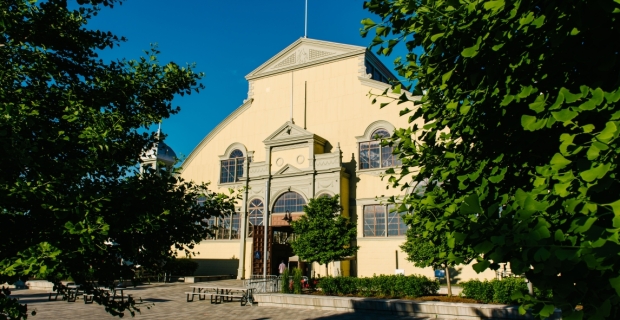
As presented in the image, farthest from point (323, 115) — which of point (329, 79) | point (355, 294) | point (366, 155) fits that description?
point (355, 294)

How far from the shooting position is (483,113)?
18.3 ft

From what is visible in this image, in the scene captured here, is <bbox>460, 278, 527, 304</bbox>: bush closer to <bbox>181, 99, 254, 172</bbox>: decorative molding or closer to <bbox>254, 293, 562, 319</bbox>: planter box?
<bbox>254, 293, 562, 319</bbox>: planter box

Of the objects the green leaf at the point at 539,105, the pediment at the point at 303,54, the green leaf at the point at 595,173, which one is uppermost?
the pediment at the point at 303,54

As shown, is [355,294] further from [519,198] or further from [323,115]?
[519,198]

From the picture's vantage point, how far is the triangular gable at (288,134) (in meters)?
30.2

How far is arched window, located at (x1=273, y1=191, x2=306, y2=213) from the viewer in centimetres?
2966

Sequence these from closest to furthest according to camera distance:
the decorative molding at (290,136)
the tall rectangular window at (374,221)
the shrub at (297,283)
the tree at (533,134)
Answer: the tree at (533,134)
the shrub at (297,283)
the tall rectangular window at (374,221)
the decorative molding at (290,136)

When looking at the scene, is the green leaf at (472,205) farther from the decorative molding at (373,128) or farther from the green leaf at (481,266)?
the decorative molding at (373,128)

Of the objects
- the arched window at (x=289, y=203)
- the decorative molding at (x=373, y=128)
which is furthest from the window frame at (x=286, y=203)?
the decorative molding at (x=373, y=128)

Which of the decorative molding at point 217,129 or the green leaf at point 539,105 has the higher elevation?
the decorative molding at point 217,129

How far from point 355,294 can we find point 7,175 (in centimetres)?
1687

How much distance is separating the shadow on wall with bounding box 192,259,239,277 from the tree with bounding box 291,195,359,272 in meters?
9.97

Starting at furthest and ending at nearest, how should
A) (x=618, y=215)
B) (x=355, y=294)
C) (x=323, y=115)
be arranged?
(x=323, y=115) < (x=355, y=294) < (x=618, y=215)

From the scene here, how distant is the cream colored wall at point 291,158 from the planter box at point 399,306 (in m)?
12.6
